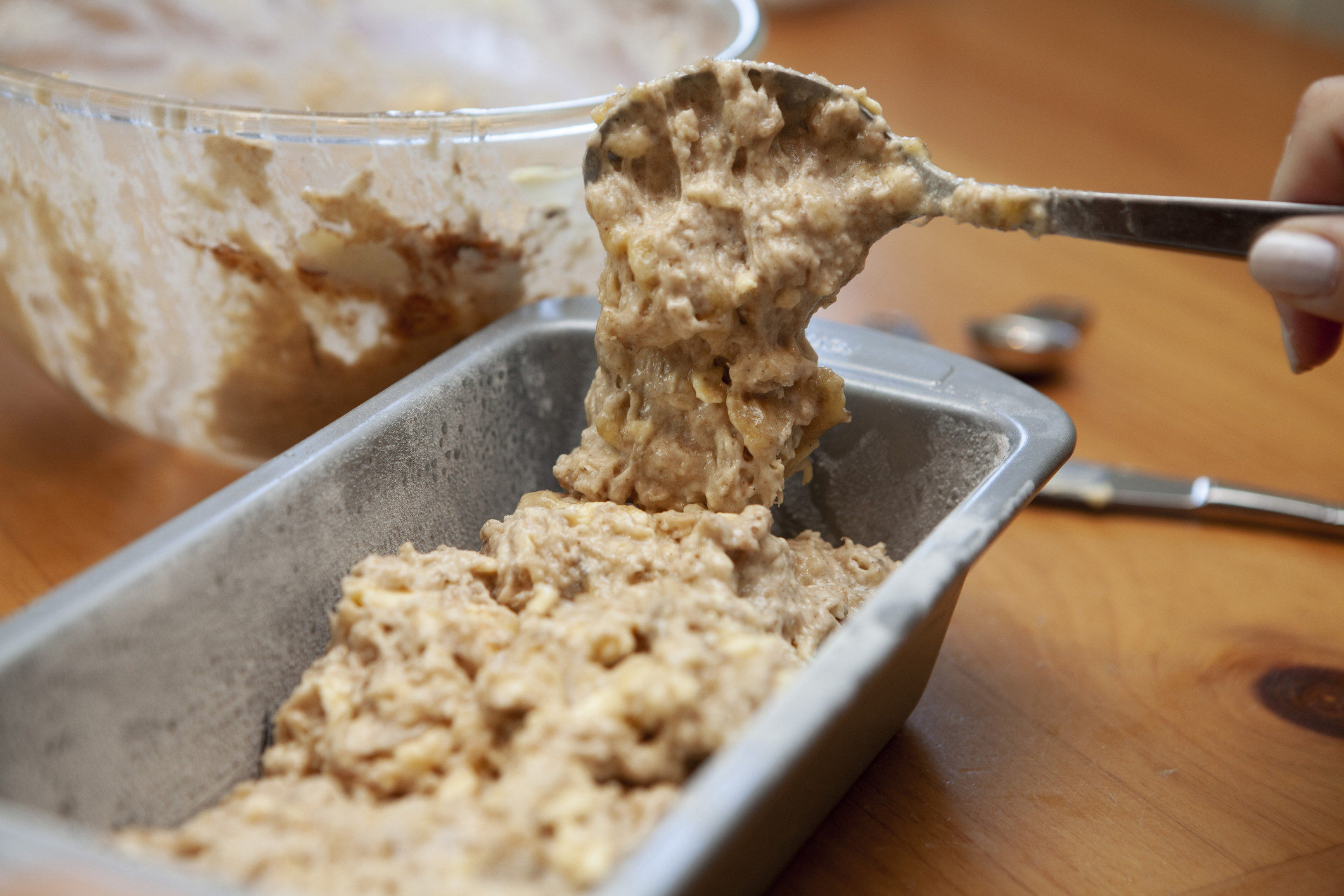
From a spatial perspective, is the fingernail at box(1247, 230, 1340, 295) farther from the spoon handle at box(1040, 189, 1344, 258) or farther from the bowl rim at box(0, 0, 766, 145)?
the bowl rim at box(0, 0, 766, 145)

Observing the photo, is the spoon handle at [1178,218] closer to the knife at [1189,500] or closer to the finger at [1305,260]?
the finger at [1305,260]

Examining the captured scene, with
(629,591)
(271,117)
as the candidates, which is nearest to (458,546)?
(629,591)

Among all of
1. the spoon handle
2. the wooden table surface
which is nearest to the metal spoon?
the spoon handle

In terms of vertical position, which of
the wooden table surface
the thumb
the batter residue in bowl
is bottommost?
the wooden table surface

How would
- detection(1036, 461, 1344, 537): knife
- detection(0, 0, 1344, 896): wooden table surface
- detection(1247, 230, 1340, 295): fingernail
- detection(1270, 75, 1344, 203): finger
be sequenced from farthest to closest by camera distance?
detection(1036, 461, 1344, 537): knife → detection(1270, 75, 1344, 203): finger → detection(0, 0, 1344, 896): wooden table surface → detection(1247, 230, 1340, 295): fingernail

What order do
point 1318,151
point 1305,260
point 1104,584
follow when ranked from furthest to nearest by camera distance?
1. point 1104,584
2. point 1318,151
3. point 1305,260

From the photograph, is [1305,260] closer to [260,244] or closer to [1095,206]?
[1095,206]

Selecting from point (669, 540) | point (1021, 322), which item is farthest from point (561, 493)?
point (1021, 322)
